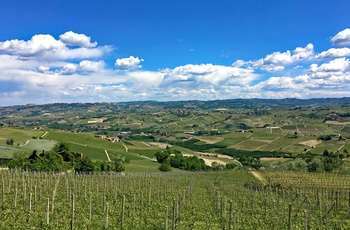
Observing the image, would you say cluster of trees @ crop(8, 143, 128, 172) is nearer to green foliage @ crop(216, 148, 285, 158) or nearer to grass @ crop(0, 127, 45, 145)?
grass @ crop(0, 127, 45, 145)

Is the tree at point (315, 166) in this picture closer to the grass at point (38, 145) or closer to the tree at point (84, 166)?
the tree at point (84, 166)

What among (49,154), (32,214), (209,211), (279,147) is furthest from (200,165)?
(32,214)

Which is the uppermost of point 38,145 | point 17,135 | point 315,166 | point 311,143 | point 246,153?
point 17,135

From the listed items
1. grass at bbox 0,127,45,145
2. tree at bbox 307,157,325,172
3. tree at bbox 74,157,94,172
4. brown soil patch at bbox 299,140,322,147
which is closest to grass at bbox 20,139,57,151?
grass at bbox 0,127,45,145

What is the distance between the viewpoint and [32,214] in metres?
20.6

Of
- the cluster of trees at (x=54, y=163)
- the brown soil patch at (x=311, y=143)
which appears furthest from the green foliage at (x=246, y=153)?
the cluster of trees at (x=54, y=163)

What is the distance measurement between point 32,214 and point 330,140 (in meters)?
170

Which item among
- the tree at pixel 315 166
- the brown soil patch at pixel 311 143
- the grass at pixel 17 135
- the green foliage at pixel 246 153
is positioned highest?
the grass at pixel 17 135

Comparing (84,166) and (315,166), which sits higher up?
(84,166)

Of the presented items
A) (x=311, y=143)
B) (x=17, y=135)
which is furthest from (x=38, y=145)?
(x=311, y=143)

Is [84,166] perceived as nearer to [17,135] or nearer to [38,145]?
[38,145]

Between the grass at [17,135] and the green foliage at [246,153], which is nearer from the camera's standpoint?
the grass at [17,135]

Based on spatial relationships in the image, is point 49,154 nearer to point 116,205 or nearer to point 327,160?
point 116,205

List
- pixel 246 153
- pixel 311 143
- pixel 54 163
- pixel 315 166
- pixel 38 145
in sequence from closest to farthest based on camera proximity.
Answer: pixel 54 163 < pixel 315 166 < pixel 38 145 < pixel 246 153 < pixel 311 143
